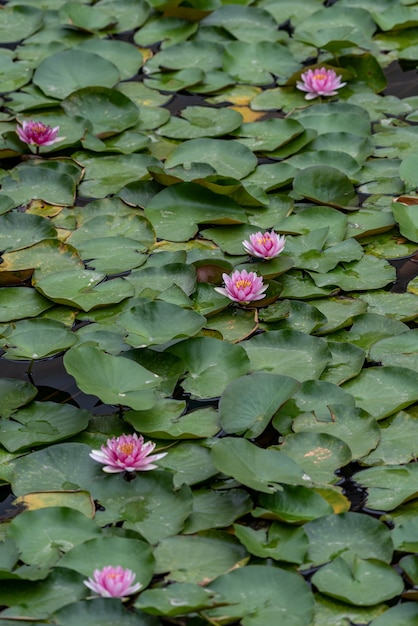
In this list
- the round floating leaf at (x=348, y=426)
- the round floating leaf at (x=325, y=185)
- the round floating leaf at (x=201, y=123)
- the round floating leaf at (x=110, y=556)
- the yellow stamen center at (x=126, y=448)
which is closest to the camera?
the round floating leaf at (x=110, y=556)

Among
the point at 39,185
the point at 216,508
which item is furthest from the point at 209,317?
the point at 39,185

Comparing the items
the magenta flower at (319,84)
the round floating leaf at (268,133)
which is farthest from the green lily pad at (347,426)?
the magenta flower at (319,84)

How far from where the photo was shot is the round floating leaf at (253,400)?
246 centimetres

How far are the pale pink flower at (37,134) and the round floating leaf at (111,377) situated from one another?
1.31 m

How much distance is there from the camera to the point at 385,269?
3098 mm

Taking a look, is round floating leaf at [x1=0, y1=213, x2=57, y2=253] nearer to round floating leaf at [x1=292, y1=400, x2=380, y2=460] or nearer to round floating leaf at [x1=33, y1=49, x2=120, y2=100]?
round floating leaf at [x1=33, y1=49, x2=120, y2=100]

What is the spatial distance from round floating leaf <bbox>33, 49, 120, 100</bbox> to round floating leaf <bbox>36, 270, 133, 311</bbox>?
1.27 m

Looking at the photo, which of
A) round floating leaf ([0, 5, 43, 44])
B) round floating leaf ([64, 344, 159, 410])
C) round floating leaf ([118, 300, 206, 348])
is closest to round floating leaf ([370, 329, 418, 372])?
round floating leaf ([118, 300, 206, 348])

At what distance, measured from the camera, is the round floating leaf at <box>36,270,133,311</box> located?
2.94 metres

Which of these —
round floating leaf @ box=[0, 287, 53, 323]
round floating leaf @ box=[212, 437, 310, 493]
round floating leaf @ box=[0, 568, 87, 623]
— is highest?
round floating leaf @ box=[212, 437, 310, 493]

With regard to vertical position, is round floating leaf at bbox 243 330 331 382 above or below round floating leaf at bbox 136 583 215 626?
below

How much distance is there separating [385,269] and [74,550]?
4.64 ft

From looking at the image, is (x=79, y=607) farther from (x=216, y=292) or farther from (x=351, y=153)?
(x=351, y=153)

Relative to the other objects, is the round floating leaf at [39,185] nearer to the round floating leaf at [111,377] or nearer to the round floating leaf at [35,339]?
the round floating leaf at [35,339]
